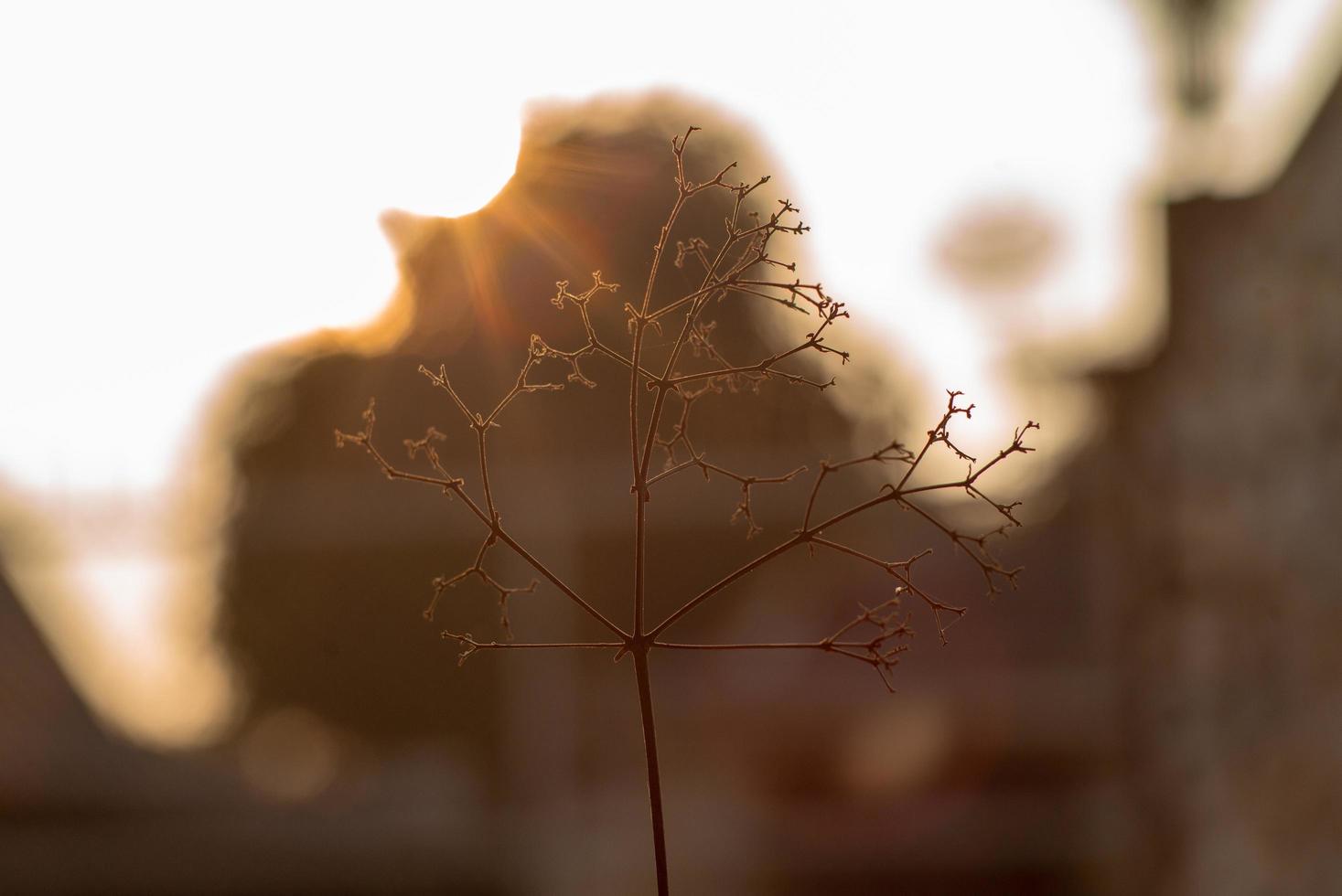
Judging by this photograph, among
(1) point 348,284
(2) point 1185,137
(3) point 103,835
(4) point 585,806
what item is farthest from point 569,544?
(1) point 348,284

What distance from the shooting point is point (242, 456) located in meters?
5.12

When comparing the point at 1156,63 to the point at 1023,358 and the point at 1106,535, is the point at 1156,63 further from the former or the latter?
the point at 1106,535

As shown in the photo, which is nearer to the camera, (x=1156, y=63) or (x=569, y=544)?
(x=1156, y=63)

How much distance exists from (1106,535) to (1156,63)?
8.37 ft

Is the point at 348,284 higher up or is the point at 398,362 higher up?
the point at 398,362

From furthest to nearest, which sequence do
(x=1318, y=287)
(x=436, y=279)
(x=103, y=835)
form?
(x=103, y=835) → (x=1318, y=287) → (x=436, y=279)

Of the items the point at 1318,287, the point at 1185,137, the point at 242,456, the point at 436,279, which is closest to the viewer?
the point at 436,279

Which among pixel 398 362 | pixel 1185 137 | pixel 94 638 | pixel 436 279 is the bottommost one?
pixel 94 638

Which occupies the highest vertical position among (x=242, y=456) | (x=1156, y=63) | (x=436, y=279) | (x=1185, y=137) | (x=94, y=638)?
(x=1156, y=63)

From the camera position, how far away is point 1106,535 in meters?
5.80

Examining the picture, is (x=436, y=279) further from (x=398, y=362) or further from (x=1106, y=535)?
(x=1106, y=535)

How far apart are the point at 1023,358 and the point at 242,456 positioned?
12.3 feet

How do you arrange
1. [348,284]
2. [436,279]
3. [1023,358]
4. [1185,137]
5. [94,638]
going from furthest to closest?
[1185,137]
[94,638]
[1023,358]
[436,279]
[348,284]

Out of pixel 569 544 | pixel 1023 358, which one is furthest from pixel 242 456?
pixel 1023 358
